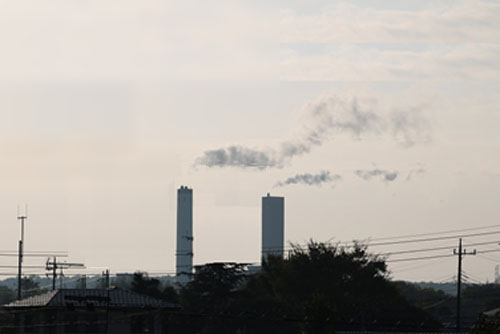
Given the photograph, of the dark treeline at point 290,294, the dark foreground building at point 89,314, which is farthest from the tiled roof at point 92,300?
the dark treeline at point 290,294

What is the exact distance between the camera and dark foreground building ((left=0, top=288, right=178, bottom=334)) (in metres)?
132

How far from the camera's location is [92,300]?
13488 centimetres

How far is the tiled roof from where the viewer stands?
440ft

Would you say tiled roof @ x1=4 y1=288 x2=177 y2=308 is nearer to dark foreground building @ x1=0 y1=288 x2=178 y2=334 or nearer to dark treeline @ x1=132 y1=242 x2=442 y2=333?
dark foreground building @ x1=0 y1=288 x2=178 y2=334

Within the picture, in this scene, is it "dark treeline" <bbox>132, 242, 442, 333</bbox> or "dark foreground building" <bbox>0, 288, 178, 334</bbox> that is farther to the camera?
"dark treeline" <bbox>132, 242, 442, 333</bbox>

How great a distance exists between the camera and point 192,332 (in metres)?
167

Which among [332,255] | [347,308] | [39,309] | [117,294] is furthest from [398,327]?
[39,309]

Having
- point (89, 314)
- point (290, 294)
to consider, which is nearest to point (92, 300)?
point (89, 314)

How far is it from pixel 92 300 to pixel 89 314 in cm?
237

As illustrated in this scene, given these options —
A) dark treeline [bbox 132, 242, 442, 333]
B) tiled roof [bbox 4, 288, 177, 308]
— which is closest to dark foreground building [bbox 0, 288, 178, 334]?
tiled roof [bbox 4, 288, 177, 308]

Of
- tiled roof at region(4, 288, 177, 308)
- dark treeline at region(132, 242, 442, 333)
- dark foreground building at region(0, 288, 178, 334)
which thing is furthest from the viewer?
dark treeline at region(132, 242, 442, 333)

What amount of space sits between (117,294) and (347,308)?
42524mm

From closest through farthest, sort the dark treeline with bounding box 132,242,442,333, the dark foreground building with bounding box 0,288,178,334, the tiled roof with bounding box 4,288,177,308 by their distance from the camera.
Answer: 1. the dark foreground building with bounding box 0,288,178,334
2. the tiled roof with bounding box 4,288,177,308
3. the dark treeline with bounding box 132,242,442,333

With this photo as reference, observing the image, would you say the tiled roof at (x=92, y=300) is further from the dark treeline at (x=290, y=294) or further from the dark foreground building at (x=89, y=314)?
the dark treeline at (x=290, y=294)
